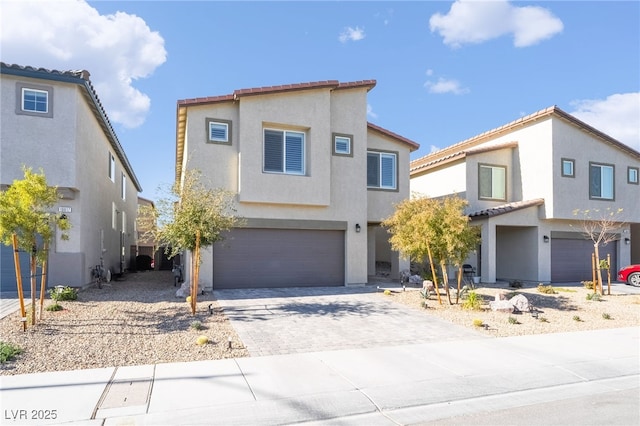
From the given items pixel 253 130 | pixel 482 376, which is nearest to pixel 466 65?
pixel 253 130

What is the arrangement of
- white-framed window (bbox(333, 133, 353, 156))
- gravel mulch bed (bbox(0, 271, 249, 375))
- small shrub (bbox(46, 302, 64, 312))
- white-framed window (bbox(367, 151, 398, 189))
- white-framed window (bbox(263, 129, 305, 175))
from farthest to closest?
1. white-framed window (bbox(367, 151, 398, 189))
2. white-framed window (bbox(333, 133, 353, 156))
3. white-framed window (bbox(263, 129, 305, 175))
4. small shrub (bbox(46, 302, 64, 312))
5. gravel mulch bed (bbox(0, 271, 249, 375))

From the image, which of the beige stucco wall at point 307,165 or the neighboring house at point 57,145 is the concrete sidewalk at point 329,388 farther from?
the neighboring house at point 57,145

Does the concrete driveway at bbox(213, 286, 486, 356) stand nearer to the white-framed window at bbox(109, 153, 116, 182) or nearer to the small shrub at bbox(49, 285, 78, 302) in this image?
→ the small shrub at bbox(49, 285, 78, 302)

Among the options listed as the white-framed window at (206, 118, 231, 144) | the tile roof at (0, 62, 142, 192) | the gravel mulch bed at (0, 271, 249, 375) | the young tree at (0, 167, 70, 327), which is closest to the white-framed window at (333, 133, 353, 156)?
the white-framed window at (206, 118, 231, 144)

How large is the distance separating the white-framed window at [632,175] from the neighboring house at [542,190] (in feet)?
0.16

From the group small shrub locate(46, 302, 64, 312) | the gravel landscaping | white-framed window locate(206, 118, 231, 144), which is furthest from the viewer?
white-framed window locate(206, 118, 231, 144)

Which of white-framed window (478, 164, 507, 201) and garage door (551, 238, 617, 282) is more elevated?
white-framed window (478, 164, 507, 201)

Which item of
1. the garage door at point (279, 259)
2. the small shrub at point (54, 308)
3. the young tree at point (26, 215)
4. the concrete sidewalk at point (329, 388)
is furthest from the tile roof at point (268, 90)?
the concrete sidewalk at point (329, 388)

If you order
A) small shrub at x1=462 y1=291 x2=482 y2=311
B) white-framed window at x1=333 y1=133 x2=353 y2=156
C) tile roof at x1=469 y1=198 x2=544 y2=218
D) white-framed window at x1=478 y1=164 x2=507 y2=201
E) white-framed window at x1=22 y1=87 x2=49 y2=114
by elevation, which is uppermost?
white-framed window at x1=22 y1=87 x2=49 y2=114

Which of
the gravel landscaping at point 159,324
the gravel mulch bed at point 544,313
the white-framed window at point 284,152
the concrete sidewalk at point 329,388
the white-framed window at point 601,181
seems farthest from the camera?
the white-framed window at point 601,181

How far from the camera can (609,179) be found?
20.1m

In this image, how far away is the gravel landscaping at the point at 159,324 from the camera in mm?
7117

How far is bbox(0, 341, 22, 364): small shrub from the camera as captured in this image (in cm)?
663

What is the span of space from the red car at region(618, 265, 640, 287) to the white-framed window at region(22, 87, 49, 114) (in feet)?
80.2
